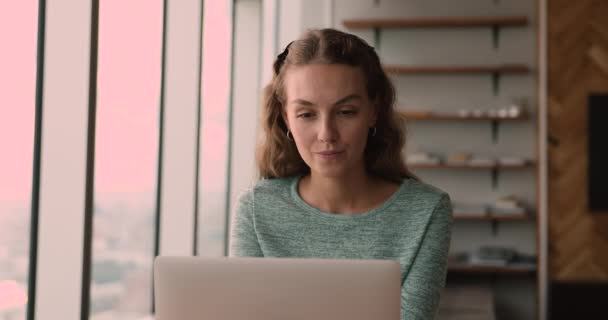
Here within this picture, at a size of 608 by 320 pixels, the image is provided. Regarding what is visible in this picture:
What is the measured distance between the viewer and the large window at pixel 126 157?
240 cm

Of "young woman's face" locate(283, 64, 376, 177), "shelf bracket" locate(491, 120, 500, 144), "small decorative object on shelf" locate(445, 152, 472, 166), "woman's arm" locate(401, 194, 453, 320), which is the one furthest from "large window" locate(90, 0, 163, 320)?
"shelf bracket" locate(491, 120, 500, 144)

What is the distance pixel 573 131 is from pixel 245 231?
363 centimetres

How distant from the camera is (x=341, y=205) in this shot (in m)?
1.64

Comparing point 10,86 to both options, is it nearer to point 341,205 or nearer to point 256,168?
point 256,168

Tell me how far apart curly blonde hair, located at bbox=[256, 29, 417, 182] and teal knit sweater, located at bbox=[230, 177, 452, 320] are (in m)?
0.08

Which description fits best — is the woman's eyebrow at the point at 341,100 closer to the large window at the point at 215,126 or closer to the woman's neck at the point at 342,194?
the woman's neck at the point at 342,194

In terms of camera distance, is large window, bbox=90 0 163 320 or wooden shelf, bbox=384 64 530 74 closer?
large window, bbox=90 0 163 320

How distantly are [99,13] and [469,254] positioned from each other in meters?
3.62

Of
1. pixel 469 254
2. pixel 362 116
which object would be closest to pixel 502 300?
pixel 469 254

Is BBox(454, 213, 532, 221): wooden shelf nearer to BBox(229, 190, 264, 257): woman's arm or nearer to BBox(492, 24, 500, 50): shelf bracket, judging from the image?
BBox(492, 24, 500, 50): shelf bracket

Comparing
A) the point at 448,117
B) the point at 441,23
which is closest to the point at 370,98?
the point at 448,117

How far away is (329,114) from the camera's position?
1.48 m

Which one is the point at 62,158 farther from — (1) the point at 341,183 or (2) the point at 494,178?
(2) the point at 494,178

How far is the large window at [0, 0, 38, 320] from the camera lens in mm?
1883
